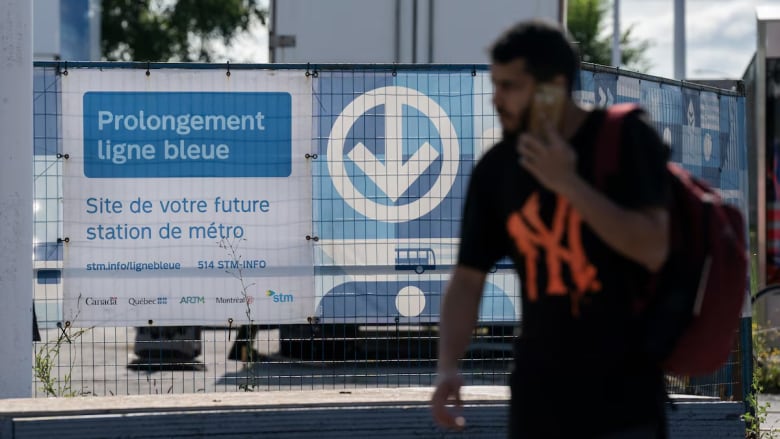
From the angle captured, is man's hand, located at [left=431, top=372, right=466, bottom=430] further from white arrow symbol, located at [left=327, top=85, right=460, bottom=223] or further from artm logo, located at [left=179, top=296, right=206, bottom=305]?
artm logo, located at [left=179, top=296, right=206, bottom=305]

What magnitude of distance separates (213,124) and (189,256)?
2.42 feet

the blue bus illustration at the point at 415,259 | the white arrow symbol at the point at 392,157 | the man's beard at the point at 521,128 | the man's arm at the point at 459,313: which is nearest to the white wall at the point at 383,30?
the white arrow symbol at the point at 392,157

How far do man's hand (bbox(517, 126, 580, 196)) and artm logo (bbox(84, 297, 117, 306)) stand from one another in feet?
14.5

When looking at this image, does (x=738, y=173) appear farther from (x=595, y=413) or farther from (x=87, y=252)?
(x=595, y=413)

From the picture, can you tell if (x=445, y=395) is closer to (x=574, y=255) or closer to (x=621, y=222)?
(x=574, y=255)

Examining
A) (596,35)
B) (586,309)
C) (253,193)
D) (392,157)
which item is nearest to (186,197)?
(253,193)

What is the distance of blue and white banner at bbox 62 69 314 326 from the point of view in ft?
22.7

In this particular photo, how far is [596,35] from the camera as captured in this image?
2090 inches

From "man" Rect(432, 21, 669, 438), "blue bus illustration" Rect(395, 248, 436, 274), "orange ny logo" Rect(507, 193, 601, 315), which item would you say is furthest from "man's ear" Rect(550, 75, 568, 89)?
"blue bus illustration" Rect(395, 248, 436, 274)

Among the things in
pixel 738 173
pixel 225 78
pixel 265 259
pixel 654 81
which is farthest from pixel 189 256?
pixel 738 173

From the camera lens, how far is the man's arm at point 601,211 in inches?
114

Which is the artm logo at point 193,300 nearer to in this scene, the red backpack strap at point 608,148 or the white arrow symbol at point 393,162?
the white arrow symbol at point 393,162

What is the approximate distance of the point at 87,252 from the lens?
6.93m

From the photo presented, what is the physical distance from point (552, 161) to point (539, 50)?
311 millimetres
